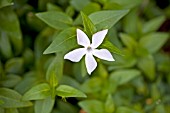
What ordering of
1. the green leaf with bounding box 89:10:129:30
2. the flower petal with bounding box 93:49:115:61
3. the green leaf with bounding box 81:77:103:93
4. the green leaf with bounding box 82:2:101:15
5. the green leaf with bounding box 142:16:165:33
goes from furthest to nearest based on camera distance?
the green leaf with bounding box 142:16:165:33 < the green leaf with bounding box 81:77:103:93 < the green leaf with bounding box 82:2:101:15 < the green leaf with bounding box 89:10:129:30 < the flower petal with bounding box 93:49:115:61

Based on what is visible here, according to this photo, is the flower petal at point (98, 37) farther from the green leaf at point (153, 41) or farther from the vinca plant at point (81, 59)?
the green leaf at point (153, 41)

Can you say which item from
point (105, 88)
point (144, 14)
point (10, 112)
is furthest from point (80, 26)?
point (144, 14)

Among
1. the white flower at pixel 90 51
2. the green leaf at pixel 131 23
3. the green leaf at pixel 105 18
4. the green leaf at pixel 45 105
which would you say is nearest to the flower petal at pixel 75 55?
the white flower at pixel 90 51

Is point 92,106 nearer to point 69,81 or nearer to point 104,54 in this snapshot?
point 69,81

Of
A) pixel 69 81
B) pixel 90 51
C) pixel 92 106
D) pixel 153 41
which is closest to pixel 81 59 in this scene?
pixel 69 81

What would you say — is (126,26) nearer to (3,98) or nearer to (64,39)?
(64,39)

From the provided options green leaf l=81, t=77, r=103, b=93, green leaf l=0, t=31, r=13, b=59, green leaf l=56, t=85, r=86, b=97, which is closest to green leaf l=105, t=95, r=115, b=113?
green leaf l=81, t=77, r=103, b=93

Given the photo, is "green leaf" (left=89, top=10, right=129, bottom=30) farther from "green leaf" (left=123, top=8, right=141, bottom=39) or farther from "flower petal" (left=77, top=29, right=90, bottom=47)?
"green leaf" (left=123, top=8, right=141, bottom=39)
